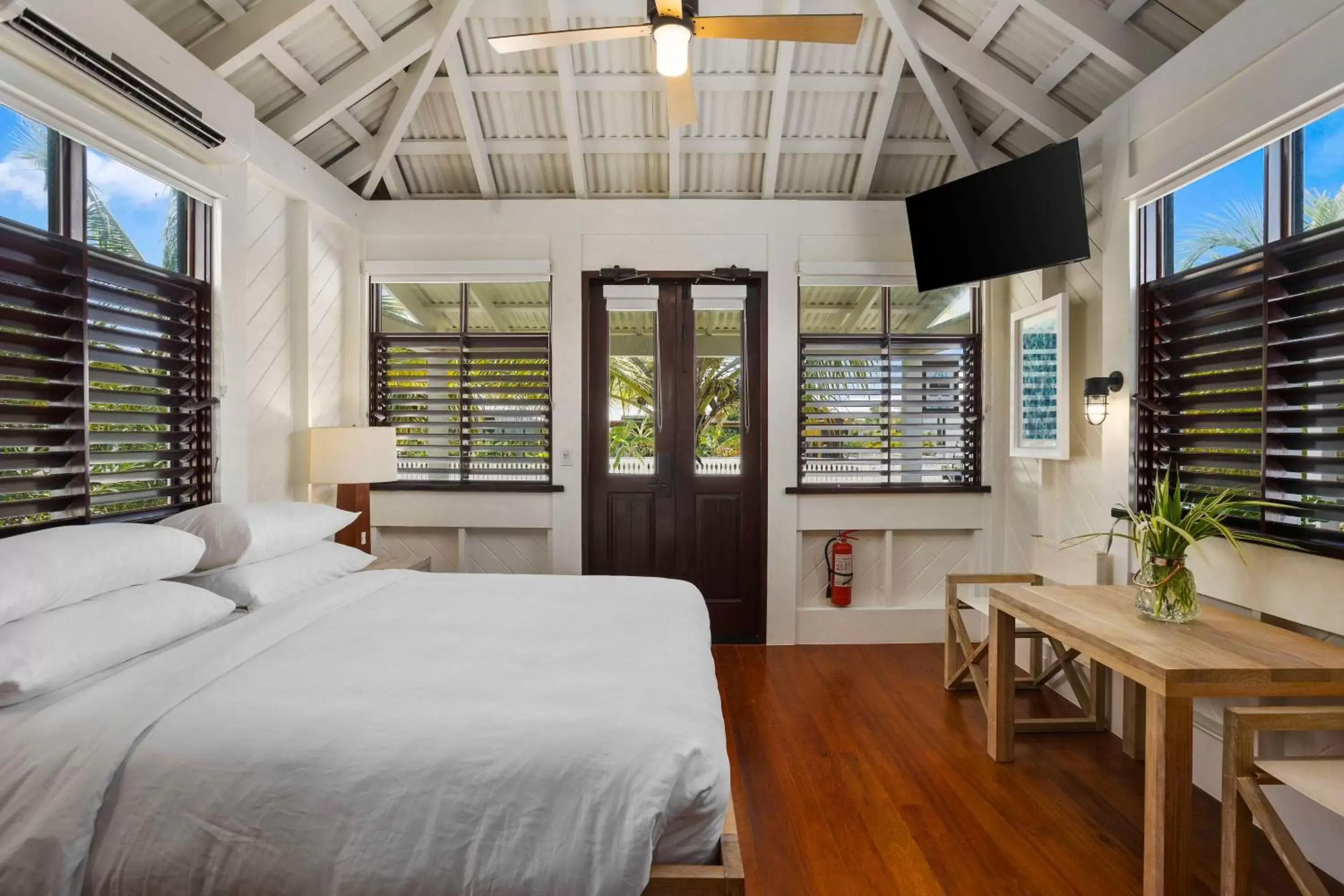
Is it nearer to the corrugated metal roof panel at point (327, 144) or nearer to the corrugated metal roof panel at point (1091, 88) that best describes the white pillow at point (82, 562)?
the corrugated metal roof panel at point (327, 144)

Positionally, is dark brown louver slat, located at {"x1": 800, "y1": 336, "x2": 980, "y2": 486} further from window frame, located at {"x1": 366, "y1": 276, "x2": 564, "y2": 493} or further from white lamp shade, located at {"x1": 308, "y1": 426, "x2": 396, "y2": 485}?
white lamp shade, located at {"x1": 308, "y1": 426, "x2": 396, "y2": 485}

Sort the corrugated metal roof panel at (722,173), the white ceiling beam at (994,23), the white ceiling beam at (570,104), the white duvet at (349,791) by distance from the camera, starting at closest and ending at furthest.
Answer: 1. the white duvet at (349,791)
2. the white ceiling beam at (994,23)
3. the white ceiling beam at (570,104)
4. the corrugated metal roof panel at (722,173)

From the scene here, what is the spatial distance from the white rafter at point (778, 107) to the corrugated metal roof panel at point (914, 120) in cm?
67

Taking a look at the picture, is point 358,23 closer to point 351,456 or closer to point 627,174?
point 627,174

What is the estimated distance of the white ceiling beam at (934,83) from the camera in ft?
10.7

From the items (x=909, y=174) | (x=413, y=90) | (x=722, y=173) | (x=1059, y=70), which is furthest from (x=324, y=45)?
(x=1059, y=70)

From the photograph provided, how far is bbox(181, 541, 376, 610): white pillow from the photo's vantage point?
2.24 m

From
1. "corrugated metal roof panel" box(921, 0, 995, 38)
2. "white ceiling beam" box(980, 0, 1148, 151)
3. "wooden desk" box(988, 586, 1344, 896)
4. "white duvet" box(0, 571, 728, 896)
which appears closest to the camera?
"white duvet" box(0, 571, 728, 896)

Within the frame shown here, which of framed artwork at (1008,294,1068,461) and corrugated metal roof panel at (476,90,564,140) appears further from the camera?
corrugated metal roof panel at (476,90,564,140)

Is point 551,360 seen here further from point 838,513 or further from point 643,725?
point 643,725

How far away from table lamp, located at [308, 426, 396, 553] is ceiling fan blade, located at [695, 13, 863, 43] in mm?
2471

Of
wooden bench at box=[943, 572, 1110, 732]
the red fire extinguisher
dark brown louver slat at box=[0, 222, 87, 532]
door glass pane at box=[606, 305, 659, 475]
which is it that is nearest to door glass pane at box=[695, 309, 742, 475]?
door glass pane at box=[606, 305, 659, 475]

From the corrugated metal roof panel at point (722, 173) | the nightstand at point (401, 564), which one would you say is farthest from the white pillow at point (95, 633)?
the corrugated metal roof panel at point (722, 173)

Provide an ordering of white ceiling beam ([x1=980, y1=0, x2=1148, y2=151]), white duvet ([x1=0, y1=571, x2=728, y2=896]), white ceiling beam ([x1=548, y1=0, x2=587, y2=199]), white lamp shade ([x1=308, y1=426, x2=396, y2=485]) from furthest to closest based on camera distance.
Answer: white lamp shade ([x1=308, y1=426, x2=396, y2=485]), white ceiling beam ([x1=548, y1=0, x2=587, y2=199]), white ceiling beam ([x1=980, y1=0, x2=1148, y2=151]), white duvet ([x1=0, y1=571, x2=728, y2=896])
